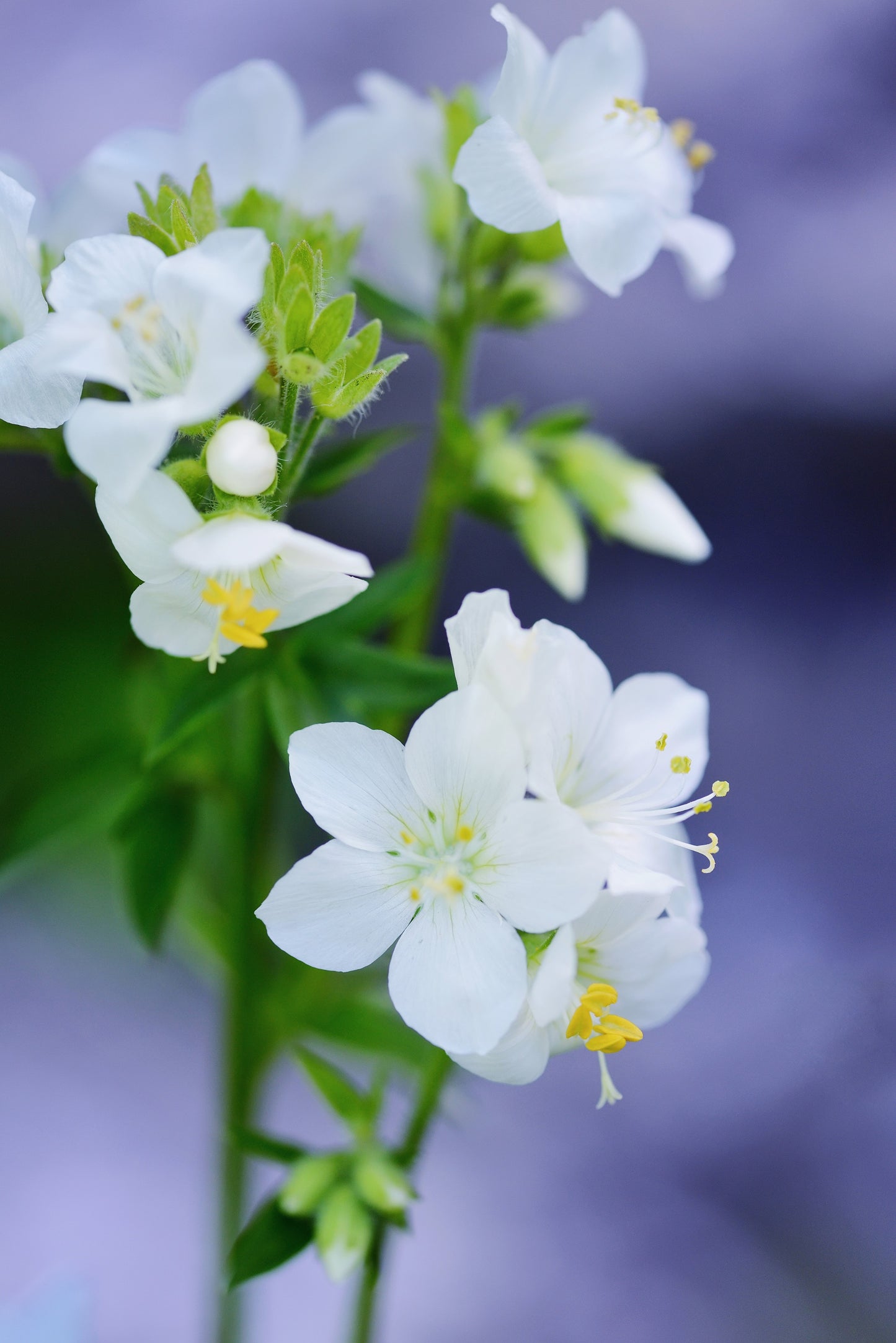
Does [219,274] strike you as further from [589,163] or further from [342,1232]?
[342,1232]

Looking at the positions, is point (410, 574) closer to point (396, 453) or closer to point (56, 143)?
point (396, 453)

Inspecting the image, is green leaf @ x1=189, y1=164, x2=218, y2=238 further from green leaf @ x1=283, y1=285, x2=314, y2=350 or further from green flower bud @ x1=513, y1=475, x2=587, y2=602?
green flower bud @ x1=513, y1=475, x2=587, y2=602

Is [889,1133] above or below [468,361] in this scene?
below

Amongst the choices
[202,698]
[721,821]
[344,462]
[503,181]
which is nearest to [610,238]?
[503,181]

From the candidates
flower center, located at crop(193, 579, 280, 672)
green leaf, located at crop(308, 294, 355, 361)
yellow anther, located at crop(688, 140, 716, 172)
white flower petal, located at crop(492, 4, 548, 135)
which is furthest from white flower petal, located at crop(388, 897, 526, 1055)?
yellow anther, located at crop(688, 140, 716, 172)

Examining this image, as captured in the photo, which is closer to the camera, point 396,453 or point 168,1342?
point 168,1342

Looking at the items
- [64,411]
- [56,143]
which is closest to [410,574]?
[64,411]

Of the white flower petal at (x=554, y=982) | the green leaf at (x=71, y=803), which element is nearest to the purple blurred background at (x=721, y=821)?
the green leaf at (x=71, y=803)
